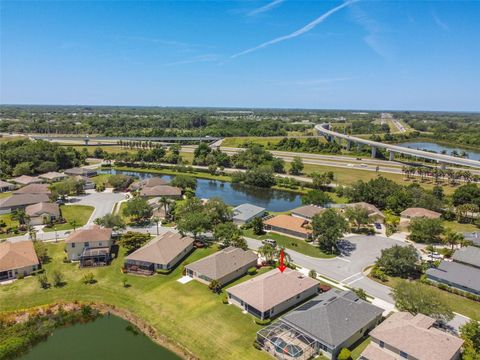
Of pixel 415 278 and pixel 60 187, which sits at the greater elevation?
pixel 60 187

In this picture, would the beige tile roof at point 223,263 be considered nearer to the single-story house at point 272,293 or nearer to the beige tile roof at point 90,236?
the single-story house at point 272,293

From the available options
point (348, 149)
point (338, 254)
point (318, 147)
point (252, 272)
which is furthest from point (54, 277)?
point (348, 149)

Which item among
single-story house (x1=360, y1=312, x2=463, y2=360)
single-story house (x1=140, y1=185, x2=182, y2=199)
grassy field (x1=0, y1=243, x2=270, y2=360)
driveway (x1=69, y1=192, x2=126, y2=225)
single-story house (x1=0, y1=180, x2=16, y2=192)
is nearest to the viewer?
single-story house (x1=360, y1=312, x2=463, y2=360)

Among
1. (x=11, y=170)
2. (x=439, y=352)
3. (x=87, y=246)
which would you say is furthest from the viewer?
(x=11, y=170)

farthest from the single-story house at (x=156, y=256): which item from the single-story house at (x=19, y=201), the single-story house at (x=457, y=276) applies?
the single-story house at (x=19, y=201)

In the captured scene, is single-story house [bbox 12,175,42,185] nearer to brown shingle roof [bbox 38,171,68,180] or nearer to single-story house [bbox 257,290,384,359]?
brown shingle roof [bbox 38,171,68,180]

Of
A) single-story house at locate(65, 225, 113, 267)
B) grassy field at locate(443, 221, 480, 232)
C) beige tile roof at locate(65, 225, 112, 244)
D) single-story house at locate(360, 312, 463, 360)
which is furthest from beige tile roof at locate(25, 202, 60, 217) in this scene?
grassy field at locate(443, 221, 480, 232)

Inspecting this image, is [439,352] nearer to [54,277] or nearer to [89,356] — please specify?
[89,356]
